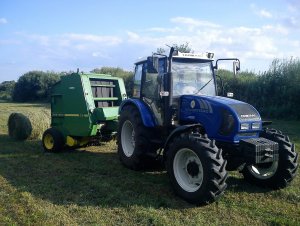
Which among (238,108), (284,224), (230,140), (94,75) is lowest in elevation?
(284,224)

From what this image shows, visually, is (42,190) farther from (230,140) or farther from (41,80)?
(41,80)

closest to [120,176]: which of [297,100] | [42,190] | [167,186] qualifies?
[167,186]

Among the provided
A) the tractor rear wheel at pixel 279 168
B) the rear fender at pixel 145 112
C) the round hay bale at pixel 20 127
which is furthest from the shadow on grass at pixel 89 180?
the round hay bale at pixel 20 127

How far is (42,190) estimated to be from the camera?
19.7 feet

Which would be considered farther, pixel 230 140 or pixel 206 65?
pixel 206 65

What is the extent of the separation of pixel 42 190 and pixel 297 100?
15.8m

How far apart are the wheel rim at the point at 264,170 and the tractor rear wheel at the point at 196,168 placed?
1.31m

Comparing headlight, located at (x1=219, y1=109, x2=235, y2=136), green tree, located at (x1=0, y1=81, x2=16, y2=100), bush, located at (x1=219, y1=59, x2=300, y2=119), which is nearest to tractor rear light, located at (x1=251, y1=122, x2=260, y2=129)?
headlight, located at (x1=219, y1=109, x2=235, y2=136)

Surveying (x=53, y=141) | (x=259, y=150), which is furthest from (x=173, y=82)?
(x=53, y=141)

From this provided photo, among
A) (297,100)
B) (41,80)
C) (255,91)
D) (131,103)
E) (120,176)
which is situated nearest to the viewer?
(120,176)

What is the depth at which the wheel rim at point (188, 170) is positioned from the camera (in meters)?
5.57

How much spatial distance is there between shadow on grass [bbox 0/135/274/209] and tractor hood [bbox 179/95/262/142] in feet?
3.20

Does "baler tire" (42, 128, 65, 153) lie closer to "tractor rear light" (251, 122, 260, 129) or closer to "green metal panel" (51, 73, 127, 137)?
"green metal panel" (51, 73, 127, 137)

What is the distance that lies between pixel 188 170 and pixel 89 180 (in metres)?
1.89
